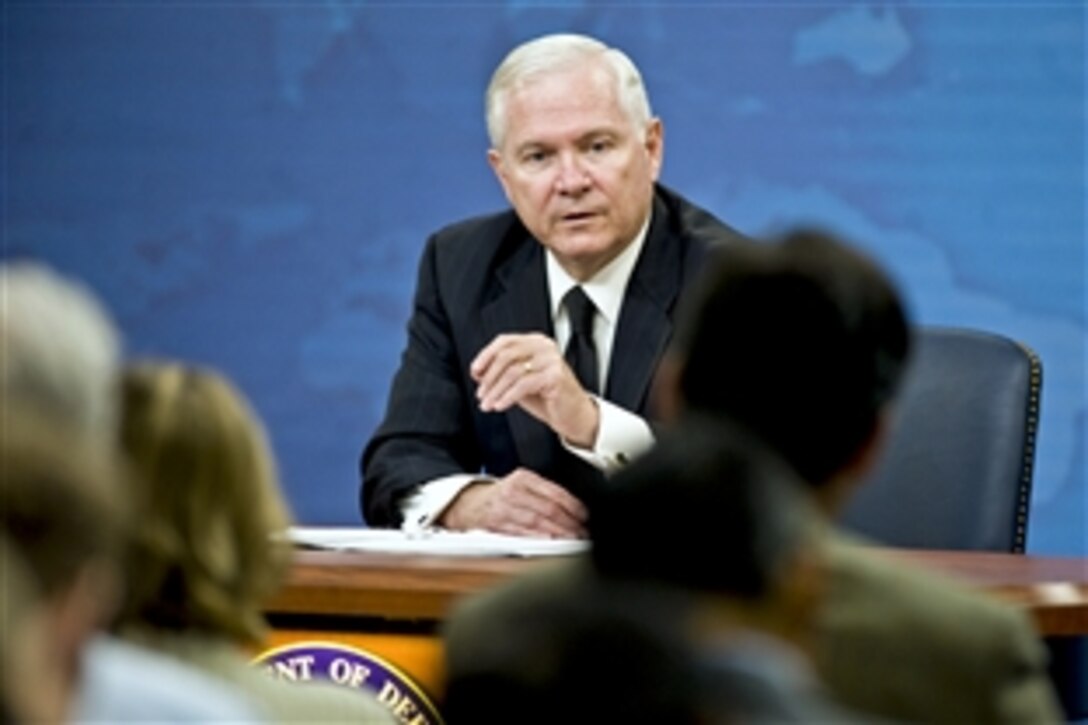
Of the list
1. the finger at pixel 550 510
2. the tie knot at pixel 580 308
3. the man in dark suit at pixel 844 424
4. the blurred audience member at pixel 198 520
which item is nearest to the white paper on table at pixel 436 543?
the finger at pixel 550 510

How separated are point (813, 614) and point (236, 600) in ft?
2.10

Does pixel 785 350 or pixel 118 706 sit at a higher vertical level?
pixel 785 350

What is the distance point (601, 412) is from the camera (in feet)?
11.7

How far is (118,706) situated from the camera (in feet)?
3.74

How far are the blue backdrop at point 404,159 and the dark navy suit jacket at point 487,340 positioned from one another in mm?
694

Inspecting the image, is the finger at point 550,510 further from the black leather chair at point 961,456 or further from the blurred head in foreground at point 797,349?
the blurred head in foreground at point 797,349

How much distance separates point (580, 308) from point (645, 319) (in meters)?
0.12

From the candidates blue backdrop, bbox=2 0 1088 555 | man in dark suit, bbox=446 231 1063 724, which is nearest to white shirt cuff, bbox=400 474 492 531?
blue backdrop, bbox=2 0 1088 555

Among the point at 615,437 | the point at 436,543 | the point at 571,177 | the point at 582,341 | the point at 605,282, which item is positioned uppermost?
the point at 571,177

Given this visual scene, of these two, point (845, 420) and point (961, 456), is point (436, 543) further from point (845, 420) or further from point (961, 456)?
point (845, 420)

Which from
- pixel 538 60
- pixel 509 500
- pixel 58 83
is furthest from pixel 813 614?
pixel 58 83

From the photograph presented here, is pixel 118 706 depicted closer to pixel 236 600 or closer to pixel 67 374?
pixel 67 374

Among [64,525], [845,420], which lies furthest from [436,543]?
[64,525]

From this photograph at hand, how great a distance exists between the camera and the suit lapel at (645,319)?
3.73 metres
